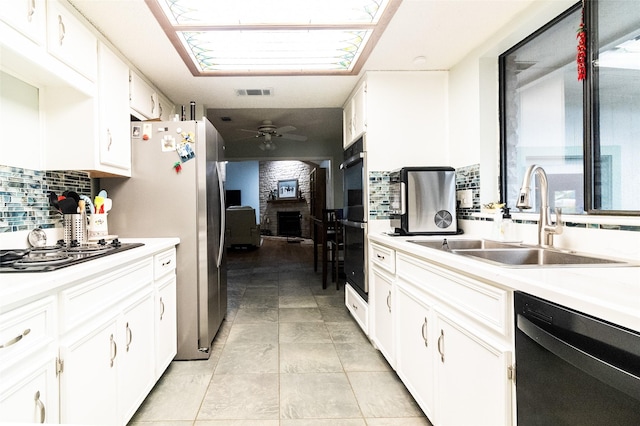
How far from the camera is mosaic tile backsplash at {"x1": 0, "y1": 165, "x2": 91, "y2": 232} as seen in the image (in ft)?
5.17

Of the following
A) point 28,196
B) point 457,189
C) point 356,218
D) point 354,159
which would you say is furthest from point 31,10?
point 457,189

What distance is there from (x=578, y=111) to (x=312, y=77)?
1.90 meters

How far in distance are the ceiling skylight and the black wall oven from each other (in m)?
0.76

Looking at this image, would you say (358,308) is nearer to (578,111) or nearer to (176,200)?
(176,200)

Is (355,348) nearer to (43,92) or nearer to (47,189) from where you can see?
(47,189)

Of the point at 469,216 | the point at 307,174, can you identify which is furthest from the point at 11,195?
the point at 307,174

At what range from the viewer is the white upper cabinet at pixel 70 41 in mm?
1554

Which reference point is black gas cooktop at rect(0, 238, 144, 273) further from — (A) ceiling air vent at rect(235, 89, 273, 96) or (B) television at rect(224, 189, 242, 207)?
(B) television at rect(224, 189, 242, 207)

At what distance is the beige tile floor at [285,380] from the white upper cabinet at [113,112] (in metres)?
1.43

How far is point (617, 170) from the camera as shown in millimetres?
1440

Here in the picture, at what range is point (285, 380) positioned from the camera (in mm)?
2023

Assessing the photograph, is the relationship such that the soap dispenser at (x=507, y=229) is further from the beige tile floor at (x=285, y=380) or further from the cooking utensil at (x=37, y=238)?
the cooking utensil at (x=37, y=238)

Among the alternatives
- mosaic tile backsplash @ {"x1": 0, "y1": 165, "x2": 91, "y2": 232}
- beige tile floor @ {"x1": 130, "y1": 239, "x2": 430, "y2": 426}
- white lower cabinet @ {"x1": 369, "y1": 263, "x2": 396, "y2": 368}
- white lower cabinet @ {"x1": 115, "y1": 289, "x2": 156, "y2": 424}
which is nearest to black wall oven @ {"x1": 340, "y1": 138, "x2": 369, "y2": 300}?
white lower cabinet @ {"x1": 369, "y1": 263, "x2": 396, "y2": 368}

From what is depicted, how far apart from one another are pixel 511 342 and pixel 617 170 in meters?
1.05
